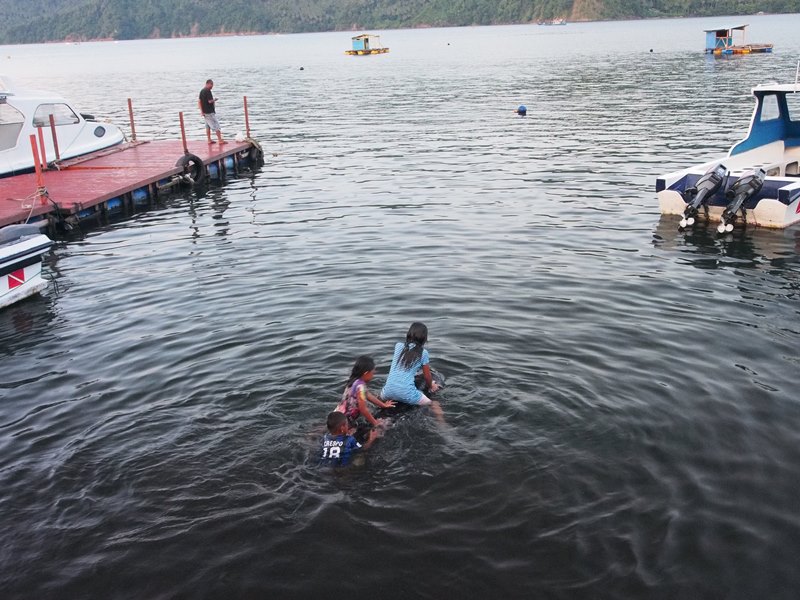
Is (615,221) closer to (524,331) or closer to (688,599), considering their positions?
(524,331)

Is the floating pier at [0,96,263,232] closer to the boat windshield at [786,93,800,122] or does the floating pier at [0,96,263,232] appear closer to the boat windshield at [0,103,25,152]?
the boat windshield at [0,103,25,152]

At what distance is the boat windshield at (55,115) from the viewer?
1023 inches

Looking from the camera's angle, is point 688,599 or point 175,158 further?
point 175,158

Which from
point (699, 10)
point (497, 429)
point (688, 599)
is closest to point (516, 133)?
point (497, 429)

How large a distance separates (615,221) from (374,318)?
347 inches

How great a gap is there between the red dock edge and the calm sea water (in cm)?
85

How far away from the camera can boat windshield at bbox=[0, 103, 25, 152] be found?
25.2m

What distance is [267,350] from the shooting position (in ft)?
38.9

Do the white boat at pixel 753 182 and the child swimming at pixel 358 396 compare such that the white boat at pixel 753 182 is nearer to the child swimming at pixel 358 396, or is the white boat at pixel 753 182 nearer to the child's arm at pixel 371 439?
the child swimming at pixel 358 396

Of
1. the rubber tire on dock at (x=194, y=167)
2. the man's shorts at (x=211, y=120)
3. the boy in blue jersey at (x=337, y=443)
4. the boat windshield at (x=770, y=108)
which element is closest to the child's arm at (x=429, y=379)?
the boy in blue jersey at (x=337, y=443)

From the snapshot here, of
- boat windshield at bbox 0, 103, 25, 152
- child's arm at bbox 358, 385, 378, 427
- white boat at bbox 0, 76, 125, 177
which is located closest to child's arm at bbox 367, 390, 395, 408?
child's arm at bbox 358, 385, 378, 427

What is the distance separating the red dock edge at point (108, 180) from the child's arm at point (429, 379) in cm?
1305

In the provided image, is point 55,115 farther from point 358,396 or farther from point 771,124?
point 771,124

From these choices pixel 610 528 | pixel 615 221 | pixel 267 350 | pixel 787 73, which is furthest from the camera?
pixel 787 73
